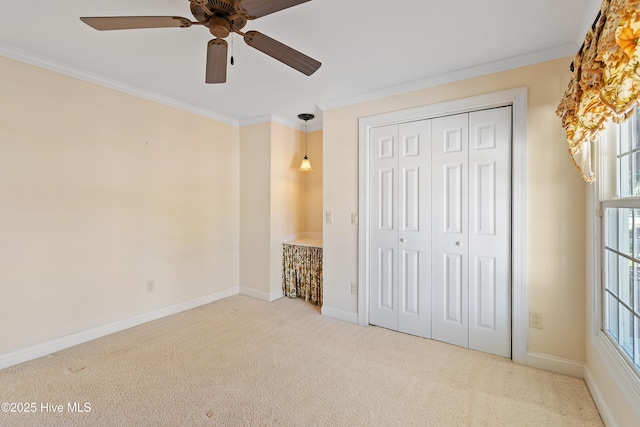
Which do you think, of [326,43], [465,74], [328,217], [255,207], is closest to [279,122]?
[255,207]

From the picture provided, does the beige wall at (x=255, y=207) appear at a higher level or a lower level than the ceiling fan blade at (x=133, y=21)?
lower

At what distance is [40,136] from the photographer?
2.34 metres

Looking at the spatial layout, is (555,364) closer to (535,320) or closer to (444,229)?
(535,320)

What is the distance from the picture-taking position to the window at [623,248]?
146 centimetres

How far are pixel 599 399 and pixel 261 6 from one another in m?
2.85

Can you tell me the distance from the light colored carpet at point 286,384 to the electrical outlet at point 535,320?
0.33m

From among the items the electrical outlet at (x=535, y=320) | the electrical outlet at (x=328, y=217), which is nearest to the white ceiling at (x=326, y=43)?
the electrical outlet at (x=328, y=217)

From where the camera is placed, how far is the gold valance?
0.95 meters

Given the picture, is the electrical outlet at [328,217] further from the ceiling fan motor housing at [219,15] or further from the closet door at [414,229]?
the ceiling fan motor housing at [219,15]

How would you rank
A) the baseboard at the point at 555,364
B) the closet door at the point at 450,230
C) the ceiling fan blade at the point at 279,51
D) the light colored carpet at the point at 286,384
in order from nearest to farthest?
the ceiling fan blade at the point at 279,51
the light colored carpet at the point at 286,384
the baseboard at the point at 555,364
the closet door at the point at 450,230

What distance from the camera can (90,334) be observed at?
8.56ft

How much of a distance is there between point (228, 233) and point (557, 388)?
141 inches

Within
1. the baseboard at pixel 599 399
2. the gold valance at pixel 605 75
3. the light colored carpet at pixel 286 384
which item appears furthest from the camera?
the light colored carpet at pixel 286 384

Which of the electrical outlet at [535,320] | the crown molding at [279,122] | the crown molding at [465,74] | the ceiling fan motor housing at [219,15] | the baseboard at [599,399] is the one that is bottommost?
the baseboard at [599,399]
